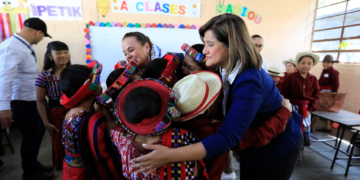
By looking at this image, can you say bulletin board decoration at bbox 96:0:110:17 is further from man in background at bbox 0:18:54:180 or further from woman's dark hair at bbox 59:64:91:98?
woman's dark hair at bbox 59:64:91:98

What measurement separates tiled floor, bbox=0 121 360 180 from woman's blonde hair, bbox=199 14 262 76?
1897 millimetres

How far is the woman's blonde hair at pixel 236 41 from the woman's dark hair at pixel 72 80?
762 millimetres

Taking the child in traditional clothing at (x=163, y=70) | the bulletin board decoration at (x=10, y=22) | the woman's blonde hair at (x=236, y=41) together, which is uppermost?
the bulletin board decoration at (x=10, y=22)

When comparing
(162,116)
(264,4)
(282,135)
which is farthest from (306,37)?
(162,116)

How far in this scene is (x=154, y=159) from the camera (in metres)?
0.66

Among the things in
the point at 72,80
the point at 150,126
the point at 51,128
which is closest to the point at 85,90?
the point at 72,80

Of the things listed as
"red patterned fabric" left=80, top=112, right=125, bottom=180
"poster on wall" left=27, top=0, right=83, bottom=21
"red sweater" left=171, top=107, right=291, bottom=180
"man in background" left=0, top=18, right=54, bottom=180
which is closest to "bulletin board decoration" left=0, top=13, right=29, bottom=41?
"poster on wall" left=27, top=0, right=83, bottom=21

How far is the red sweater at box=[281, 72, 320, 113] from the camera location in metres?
2.40

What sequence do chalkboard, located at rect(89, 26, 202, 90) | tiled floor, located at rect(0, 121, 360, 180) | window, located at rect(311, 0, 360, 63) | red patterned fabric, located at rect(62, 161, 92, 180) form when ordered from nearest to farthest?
1. red patterned fabric, located at rect(62, 161, 92, 180)
2. tiled floor, located at rect(0, 121, 360, 180)
3. chalkboard, located at rect(89, 26, 202, 90)
4. window, located at rect(311, 0, 360, 63)

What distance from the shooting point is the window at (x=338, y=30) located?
3.73 m


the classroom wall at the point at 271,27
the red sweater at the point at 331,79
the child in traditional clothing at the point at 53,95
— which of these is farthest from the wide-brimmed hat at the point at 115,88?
the red sweater at the point at 331,79

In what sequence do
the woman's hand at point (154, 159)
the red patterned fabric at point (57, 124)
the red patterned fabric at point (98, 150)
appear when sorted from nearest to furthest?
the woman's hand at point (154, 159), the red patterned fabric at point (98, 150), the red patterned fabric at point (57, 124)

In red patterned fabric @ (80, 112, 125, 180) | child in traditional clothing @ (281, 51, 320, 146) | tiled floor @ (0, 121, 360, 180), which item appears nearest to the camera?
red patterned fabric @ (80, 112, 125, 180)

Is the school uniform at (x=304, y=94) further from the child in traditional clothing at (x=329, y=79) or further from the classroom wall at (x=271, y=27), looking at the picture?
the classroom wall at (x=271, y=27)
